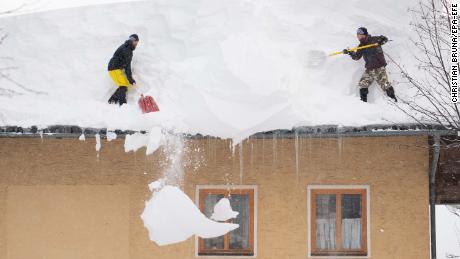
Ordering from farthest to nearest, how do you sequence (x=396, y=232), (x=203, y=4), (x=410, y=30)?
(x=203, y=4), (x=410, y=30), (x=396, y=232)

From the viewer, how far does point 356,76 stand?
10.1 m

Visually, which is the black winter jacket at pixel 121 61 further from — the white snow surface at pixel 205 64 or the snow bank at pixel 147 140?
the snow bank at pixel 147 140

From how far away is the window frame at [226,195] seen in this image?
31.6 feet

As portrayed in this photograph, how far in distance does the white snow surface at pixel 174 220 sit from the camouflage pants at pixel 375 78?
10.0ft

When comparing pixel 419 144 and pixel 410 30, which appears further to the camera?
pixel 410 30

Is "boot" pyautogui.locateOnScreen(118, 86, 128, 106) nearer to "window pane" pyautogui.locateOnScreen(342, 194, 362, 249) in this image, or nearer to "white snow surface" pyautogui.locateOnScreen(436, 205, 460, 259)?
"window pane" pyautogui.locateOnScreen(342, 194, 362, 249)

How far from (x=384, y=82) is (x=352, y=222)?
2211 millimetres

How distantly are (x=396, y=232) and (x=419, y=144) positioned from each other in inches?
54.0

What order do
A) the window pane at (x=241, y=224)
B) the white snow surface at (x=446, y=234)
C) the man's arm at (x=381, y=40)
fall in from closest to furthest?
the window pane at (x=241, y=224) < the man's arm at (x=381, y=40) < the white snow surface at (x=446, y=234)

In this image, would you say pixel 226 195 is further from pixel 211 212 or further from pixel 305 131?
pixel 305 131

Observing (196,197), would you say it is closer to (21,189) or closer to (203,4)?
(21,189)

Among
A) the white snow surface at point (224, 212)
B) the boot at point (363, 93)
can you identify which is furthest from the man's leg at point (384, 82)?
the white snow surface at point (224, 212)

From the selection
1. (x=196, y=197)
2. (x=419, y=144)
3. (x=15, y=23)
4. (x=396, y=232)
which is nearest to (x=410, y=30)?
(x=419, y=144)
